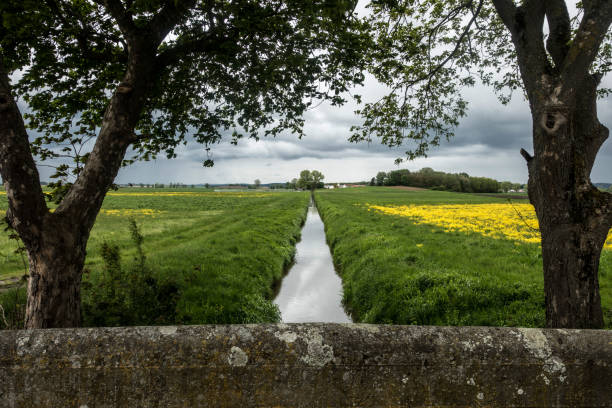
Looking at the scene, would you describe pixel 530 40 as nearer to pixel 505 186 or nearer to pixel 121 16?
pixel 121 16

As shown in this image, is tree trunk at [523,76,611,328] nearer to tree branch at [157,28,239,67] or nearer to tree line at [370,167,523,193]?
tree branch at [157,28,239,67]

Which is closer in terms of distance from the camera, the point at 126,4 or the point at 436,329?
the point at 436,329

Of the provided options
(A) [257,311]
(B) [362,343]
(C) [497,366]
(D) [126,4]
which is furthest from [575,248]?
(D) [126,4]

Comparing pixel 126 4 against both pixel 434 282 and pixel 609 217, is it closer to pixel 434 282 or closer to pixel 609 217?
pixel 609 217

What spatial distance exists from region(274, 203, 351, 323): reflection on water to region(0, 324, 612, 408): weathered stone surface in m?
6.86

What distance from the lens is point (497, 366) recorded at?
2.02 m

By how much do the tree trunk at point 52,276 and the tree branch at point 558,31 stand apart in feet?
22.6

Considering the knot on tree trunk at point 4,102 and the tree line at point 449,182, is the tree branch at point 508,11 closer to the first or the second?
the knot on tree trunk at point 4,102

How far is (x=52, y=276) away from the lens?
163 inches

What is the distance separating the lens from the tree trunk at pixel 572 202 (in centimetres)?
355

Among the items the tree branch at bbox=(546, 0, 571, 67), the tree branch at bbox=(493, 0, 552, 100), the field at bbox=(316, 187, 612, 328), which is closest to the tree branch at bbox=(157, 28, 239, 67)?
the tree branch at bbox=(493, 0, 552, 100)

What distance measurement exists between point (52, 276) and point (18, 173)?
141cm

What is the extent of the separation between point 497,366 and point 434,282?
6.53 metres

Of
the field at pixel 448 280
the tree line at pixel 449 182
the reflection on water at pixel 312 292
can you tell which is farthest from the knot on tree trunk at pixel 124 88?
the tree line at pixel 449 182
